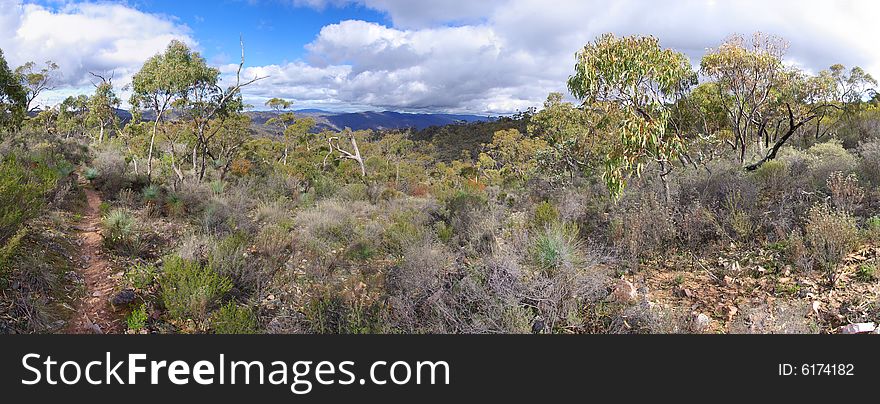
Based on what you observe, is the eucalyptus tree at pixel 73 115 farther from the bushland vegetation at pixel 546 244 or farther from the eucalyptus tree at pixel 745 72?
the eucalyptus tree at pixel 745 72

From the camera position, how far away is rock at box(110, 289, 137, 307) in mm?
4906

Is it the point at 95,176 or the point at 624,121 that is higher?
the point at 624,121

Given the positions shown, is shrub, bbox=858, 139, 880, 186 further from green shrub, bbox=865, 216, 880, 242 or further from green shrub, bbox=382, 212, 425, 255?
green shrub, bbox=382, 212, 425, 255

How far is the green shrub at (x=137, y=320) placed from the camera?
171 inches

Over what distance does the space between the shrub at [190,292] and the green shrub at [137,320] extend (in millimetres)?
211

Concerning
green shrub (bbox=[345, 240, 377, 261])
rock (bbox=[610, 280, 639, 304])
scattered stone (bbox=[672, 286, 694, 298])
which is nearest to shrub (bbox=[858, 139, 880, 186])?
scattered stone (bbox=[672, 286, 694, 298])

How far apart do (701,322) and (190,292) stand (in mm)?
5099

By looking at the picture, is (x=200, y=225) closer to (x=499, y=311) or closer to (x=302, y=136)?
(x=499, y=311)

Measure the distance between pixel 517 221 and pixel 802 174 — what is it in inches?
205

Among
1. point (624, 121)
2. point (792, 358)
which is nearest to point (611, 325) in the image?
point (792, 358)

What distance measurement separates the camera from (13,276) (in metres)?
4.80

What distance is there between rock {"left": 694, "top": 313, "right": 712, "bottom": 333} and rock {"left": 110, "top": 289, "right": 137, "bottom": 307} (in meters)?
5.88

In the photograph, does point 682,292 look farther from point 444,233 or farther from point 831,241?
point 444,233

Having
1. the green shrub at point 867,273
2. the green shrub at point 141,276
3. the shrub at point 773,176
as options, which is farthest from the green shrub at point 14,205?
the shrub at point 773,176
